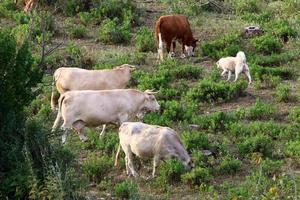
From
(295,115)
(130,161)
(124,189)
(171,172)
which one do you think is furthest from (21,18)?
(124,189)

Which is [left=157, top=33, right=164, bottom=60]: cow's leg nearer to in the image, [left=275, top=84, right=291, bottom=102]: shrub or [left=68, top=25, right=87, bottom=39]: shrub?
[left=68, top=25, right=87, bottom=39]: shrub

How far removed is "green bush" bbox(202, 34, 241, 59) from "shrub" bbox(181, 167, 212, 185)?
24.0 feet

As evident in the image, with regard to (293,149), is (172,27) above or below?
above

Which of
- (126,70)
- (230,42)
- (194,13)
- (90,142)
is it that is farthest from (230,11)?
(90,142)

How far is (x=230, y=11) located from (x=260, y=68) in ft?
21.0

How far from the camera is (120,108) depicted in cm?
1322

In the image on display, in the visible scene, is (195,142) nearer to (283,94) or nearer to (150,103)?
(150,103)

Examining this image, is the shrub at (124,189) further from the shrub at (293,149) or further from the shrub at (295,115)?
the shrub at (295,115)

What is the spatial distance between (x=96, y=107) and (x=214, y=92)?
11.3ft

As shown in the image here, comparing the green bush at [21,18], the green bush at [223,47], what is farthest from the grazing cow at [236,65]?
the green bush at [21,18]

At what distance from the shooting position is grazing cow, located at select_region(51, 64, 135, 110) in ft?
48.8

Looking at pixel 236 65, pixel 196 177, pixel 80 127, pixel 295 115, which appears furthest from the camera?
pixel 236 65

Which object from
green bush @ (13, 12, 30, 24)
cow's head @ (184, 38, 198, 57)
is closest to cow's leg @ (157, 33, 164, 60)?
cow's head @ (184, 38, 198, 57)

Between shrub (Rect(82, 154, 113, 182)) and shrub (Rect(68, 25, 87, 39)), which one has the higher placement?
shrub (Rect(82, 154, 113, 182))
